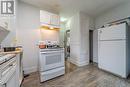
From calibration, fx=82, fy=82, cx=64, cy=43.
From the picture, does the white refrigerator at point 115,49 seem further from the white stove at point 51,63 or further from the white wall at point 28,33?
the white wall at point 28,33

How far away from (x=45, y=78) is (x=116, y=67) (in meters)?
2.31

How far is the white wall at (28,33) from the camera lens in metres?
3.09

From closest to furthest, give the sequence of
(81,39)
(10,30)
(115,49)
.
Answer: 1. (10,30)
2. (115,49)
3. (81,39)

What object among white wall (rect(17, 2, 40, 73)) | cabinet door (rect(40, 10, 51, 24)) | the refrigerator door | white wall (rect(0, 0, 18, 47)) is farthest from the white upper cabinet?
the refrigerator door

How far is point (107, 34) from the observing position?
2.98 metres

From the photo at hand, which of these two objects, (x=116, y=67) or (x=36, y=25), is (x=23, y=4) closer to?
(x=36, y=25)

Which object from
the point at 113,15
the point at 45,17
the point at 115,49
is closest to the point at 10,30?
the point at 45,17

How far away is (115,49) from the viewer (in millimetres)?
2754

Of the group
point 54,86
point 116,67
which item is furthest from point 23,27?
point 116,67

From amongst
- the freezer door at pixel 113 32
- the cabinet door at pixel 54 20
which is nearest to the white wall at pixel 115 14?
the freezer door at pixel 113 32

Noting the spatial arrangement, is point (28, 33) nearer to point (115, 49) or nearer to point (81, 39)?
point (81, 39)

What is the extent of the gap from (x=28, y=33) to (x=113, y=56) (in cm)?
323

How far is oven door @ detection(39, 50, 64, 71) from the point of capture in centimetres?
240

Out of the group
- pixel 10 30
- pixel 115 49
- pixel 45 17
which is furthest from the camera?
pixel 45 17
